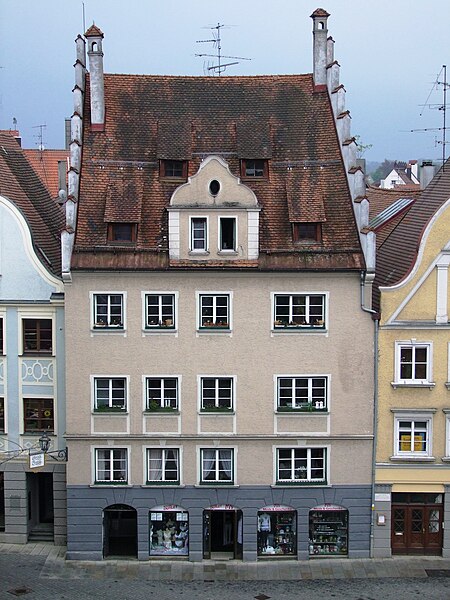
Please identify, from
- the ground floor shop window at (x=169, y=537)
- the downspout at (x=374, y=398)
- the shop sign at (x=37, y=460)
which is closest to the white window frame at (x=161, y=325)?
the shop sign at (x=37, y=460)

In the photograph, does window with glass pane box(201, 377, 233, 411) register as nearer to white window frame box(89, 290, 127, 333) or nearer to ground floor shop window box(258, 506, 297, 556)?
white window frame box(89, 290, 127, 333)

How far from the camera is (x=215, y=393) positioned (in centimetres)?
4012

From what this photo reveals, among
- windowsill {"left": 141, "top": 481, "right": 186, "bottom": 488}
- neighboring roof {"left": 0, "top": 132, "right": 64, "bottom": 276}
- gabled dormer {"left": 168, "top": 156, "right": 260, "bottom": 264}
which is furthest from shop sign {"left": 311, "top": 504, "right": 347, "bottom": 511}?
neighboring roof {"left": 0, "top": 132, "right": 64, "bottom": 276}

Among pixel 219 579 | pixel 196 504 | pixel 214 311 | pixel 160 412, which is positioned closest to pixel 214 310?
pixel 214 311

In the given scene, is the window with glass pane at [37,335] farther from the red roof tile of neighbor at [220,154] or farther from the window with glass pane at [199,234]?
the window with glass pane at [199,234]

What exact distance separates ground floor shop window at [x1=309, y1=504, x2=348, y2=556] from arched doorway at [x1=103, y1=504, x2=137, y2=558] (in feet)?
26.0

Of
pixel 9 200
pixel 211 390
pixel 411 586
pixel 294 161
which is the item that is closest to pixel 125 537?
pixel 211 390

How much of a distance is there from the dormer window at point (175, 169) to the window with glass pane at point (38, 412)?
11.4 m

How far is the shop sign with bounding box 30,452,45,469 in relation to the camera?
133 ft

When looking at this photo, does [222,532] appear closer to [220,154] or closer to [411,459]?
[411,459]

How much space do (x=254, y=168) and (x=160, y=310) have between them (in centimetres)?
789

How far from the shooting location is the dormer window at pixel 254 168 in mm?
41875

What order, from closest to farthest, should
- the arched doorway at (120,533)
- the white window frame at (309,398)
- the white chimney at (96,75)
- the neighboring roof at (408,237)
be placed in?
the white window frame at (309,398)
the neighboring roof at (408,237)
the arched doorway at (120,533)
the white chimney at (96,75)

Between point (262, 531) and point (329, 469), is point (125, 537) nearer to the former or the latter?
point (262, 531)
